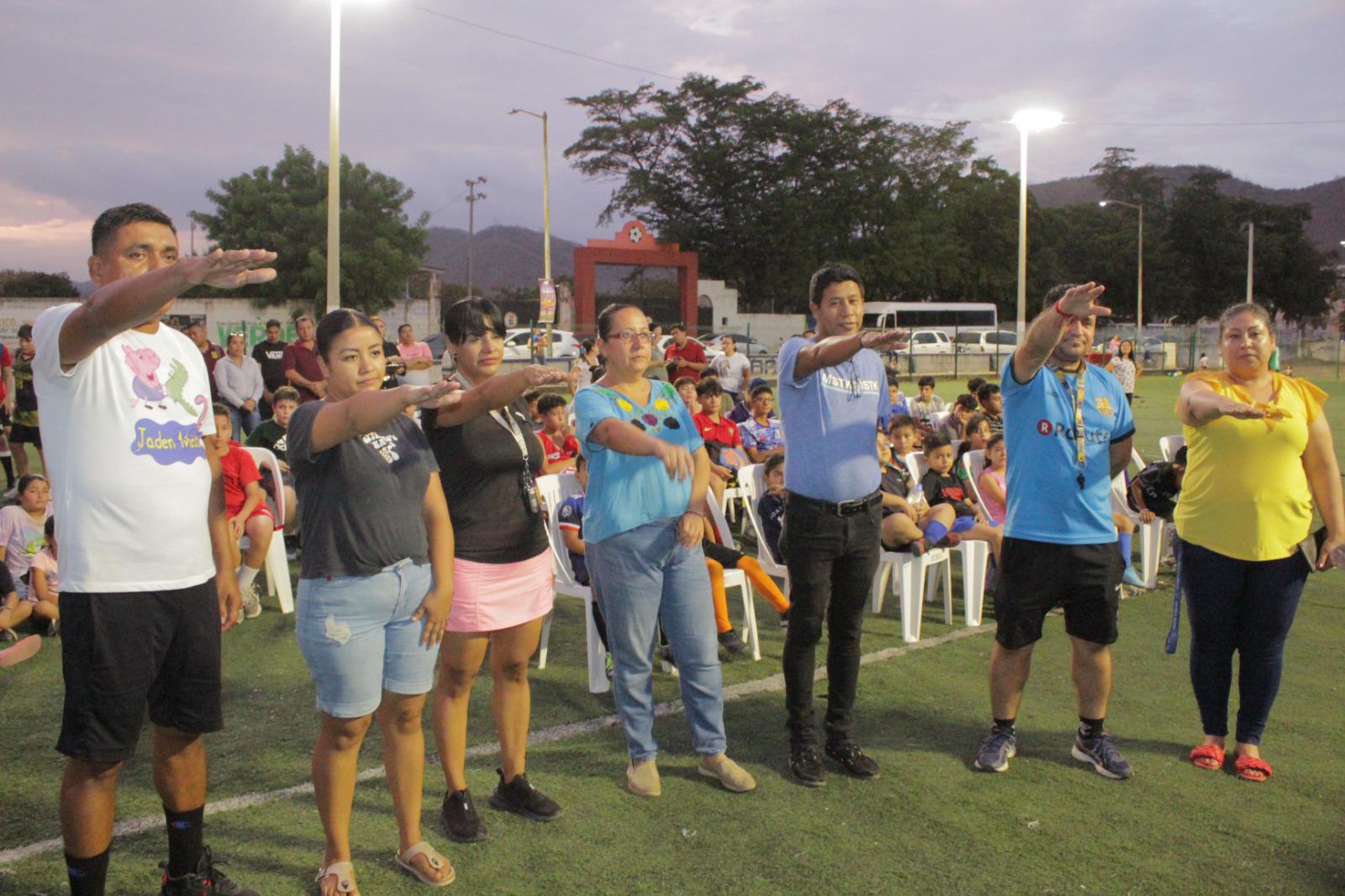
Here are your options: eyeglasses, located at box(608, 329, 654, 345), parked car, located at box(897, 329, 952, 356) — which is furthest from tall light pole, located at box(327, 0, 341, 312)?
parked car, located at box(897, 329, 952, 356)

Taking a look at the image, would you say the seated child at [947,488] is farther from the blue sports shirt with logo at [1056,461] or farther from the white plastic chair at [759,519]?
the blue sports shirt with logo at [1056,461]

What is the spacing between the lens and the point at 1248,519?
3787 mm

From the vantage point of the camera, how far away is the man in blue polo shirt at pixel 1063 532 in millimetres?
3779

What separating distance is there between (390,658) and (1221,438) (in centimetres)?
315

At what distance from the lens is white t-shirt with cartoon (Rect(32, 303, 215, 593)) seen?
248 centimetres

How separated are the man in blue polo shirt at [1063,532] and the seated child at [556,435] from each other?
436 centimetres

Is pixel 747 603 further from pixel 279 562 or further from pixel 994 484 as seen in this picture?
pixel 279 562

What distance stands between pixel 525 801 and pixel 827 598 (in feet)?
4.49

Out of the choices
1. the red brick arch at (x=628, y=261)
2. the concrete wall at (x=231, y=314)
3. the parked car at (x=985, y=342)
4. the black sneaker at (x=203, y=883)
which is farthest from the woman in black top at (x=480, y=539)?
the red brick arch at (x=628, y=261)

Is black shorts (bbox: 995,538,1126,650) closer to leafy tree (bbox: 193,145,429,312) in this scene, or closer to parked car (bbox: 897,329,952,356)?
parked car (bbox: 897,329,952,356)

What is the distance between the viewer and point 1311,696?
466cm

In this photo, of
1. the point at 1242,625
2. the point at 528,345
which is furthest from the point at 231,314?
the point at 1242,625

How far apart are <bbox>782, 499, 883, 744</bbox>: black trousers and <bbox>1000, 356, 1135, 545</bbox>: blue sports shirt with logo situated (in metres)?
0.56

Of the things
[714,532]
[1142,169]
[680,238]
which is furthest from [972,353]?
[1142,169]
